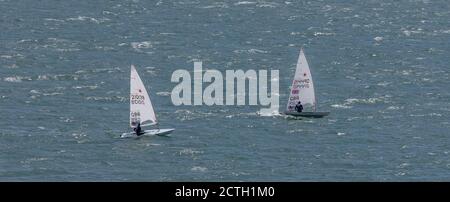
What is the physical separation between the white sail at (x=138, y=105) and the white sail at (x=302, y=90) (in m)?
18.8

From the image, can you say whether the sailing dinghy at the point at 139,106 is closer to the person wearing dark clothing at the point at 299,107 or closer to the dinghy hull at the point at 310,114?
the dinghy hull at the point at 310,114

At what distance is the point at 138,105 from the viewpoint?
118 m

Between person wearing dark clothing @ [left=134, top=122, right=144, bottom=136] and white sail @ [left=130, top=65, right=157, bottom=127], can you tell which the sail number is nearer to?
white sail @ [left=130, top=65, right=157, bottom=127]

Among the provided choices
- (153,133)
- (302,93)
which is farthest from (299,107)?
(153,133)

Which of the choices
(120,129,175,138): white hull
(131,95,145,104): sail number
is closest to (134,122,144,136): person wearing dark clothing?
(120,129,175,138): white hull

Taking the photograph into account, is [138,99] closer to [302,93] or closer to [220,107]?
[220,107]

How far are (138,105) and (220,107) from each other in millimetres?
14141

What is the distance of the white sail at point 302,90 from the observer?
426ft

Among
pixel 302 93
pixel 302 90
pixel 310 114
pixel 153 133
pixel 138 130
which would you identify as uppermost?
pixel 302 90

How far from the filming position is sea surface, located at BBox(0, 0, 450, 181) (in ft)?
335

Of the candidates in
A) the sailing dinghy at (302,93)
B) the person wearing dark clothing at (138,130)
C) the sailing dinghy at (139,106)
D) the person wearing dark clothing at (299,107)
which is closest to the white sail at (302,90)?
the sailing dinghy at (302,93)

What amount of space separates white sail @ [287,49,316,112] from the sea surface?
3.15 m

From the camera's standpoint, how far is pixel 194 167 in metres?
101
